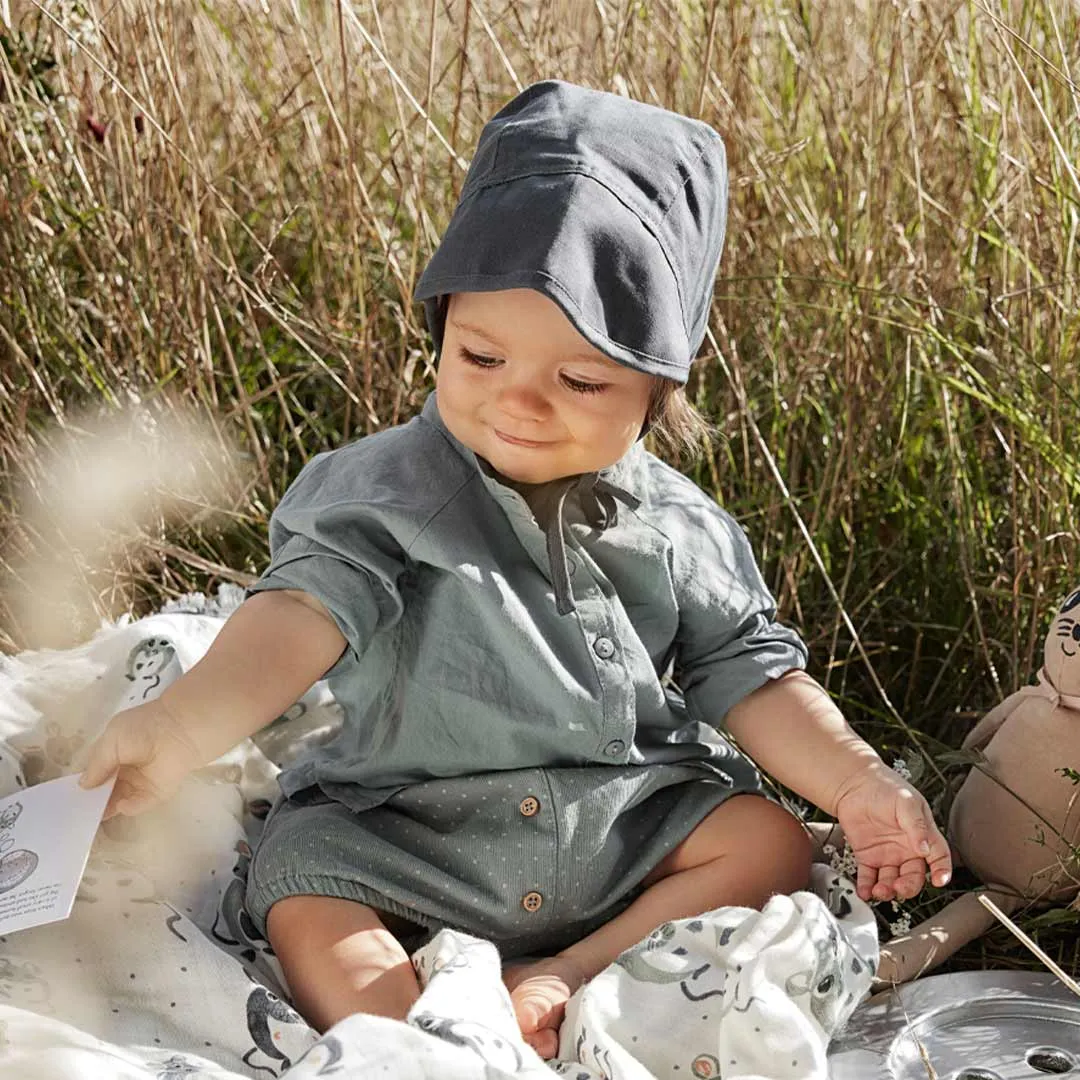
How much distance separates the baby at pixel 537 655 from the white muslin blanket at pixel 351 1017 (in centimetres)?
6

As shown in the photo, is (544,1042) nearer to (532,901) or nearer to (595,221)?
(532,901)

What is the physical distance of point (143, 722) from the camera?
4.45 feet

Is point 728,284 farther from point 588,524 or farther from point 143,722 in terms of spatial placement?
point 143,722

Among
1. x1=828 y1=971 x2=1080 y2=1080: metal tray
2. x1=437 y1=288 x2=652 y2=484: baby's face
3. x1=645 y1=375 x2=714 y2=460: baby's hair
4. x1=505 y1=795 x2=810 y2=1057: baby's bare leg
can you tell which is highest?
x1=437 y1=288 x2=652 y2=484: baby's face

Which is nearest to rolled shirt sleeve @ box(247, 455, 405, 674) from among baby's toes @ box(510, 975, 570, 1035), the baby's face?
the baby's face

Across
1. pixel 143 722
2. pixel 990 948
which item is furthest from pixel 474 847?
pixel 990 948

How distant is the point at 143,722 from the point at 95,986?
24 centimetres

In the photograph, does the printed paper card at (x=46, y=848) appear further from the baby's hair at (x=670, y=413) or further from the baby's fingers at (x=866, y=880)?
the baby's fingers at (x=866, y=880)

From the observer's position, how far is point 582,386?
1.38 meters

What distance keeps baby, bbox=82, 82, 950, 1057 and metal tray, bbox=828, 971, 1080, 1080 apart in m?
0.12

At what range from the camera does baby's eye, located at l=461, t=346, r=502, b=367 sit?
4.53ft

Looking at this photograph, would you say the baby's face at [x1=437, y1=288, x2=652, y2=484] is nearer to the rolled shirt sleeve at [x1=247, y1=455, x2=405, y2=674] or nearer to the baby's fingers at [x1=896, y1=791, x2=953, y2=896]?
the rolled shirt sleeve at [x1=247, y1=455, x2=405, y2=674]

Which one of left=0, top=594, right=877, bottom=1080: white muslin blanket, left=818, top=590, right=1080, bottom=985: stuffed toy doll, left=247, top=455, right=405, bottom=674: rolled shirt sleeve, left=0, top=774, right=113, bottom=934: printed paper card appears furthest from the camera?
→ left=818, top=590, right=1080, bottom=985: stuffed toy doll

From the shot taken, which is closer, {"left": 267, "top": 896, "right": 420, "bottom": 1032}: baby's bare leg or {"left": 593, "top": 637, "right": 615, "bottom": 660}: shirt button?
{"left": 267, "top": 896, "right": 420, "bottom": 1032}: baby's bare leg
